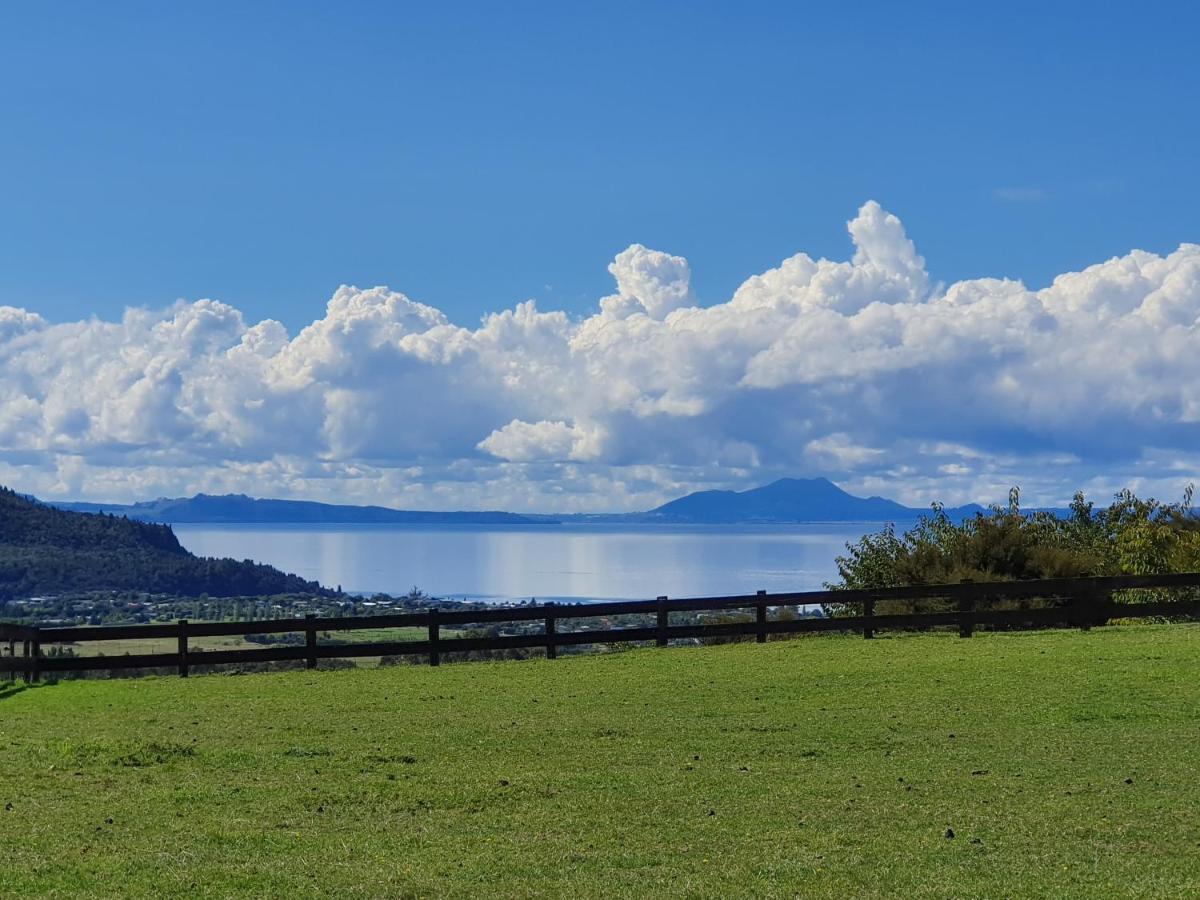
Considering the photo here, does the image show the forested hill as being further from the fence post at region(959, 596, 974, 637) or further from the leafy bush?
the fence post at region(959, 596, 974, 637)

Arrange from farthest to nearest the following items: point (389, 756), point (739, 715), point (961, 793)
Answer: point (739, 715), point (389, 756), point (961, 793)

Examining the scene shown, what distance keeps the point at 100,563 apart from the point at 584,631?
131309 millimetres

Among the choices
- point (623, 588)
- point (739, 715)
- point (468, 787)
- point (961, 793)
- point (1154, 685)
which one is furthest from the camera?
point (623, 588)

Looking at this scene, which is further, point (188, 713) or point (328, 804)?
point (188, 713)

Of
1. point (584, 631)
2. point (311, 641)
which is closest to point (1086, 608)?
point (584, 631)

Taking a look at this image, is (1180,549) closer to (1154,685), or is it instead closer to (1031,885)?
(1154,685)

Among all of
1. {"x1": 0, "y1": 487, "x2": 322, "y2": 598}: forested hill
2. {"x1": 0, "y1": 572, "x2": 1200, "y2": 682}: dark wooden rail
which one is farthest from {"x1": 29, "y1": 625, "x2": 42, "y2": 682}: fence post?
{"x1": 0, "y1": 487, "x2": 322, "y2": 598}: forested hill

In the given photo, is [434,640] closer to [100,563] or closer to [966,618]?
[966,618]

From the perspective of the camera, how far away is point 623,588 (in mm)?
176875

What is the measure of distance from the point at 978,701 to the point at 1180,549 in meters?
21.8

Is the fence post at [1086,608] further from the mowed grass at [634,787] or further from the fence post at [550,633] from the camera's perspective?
the fence post at [550,633]

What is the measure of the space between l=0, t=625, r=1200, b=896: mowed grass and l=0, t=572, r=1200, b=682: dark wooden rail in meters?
4.27

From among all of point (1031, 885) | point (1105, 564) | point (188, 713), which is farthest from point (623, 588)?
point (1031, 885)

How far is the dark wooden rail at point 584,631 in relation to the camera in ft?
88.3
